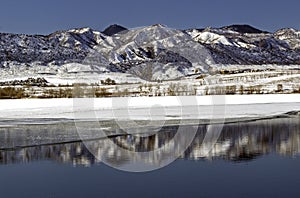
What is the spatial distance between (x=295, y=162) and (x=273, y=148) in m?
2.03

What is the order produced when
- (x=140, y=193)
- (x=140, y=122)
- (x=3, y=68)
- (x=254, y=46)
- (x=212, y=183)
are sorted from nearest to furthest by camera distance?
(x=140, y=193) → (x=212, y=183) → (x=140, y=122) → (x=3, y=68) → (x=254, y=46)

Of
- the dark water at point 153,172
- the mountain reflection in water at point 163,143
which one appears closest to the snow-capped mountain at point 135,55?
the mountain reflection in water at point 163,143

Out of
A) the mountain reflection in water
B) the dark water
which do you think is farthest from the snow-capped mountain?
the dark water

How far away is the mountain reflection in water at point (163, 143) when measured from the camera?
11.8m

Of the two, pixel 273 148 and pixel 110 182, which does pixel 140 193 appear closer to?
pixel 110 182

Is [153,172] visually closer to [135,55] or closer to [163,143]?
[163,143]

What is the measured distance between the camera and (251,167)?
1065 cm

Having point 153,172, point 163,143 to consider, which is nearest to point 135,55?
point 163,143

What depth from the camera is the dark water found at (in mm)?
8758

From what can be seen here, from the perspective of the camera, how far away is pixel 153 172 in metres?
10.4

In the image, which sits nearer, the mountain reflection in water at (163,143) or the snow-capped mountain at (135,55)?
the mountain reflection in water at (163,143)

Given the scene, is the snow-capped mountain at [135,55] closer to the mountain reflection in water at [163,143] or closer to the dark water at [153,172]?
the mountain reflection in water at [163,143]

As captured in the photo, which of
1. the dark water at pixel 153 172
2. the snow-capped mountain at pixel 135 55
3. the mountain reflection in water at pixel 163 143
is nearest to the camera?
the dark water at pixel 153 172

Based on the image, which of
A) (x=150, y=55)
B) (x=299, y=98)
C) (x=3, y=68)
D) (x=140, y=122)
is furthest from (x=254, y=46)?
(x=140, y=122)
